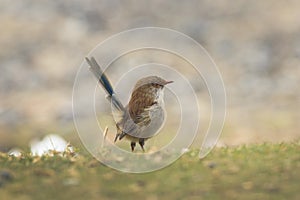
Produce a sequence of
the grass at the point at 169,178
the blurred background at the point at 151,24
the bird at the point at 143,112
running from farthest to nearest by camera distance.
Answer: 1. the blurred background at the point at 151,24
2. the bird at the point at 143,112
3. the grass at the point at 169,178

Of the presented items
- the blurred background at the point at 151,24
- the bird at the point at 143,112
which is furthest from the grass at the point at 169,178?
the blurred background at the point at 151,24

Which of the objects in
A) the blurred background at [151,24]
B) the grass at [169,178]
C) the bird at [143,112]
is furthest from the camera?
the blurred background at [151,24]

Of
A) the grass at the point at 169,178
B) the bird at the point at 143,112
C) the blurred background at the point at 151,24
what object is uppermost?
the blurred background at the point at 151,24

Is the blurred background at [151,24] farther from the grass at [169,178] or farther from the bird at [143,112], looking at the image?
the grass at [169,178]

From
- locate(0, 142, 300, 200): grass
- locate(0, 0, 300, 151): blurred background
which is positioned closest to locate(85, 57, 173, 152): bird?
locate(0, 142, 300, 200): grass

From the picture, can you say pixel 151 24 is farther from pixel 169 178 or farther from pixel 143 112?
pixel 169 178

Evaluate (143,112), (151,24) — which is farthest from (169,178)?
(151,24)

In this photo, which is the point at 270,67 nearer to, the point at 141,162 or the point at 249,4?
the point at 249,4
